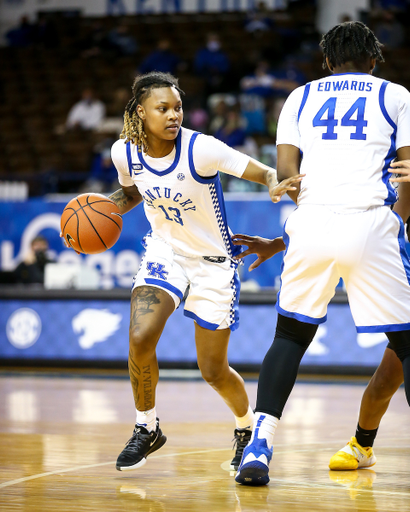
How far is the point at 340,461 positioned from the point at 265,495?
788 millimetres

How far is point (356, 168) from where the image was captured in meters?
3.28

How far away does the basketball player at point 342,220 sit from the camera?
3203 millimetres

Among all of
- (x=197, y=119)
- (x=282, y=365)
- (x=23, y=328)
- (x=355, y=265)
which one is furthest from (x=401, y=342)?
(x=197, y=119)

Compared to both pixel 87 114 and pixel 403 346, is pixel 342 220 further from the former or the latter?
pixel 87 114

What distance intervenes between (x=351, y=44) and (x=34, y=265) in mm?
7805

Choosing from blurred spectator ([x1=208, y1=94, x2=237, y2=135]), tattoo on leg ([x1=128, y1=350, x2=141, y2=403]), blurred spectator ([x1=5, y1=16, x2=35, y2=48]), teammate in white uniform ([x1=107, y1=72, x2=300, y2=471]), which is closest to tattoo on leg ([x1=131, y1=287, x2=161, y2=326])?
teammate in white uniform ([x1=107, y1=72, x2=300, y2=471])

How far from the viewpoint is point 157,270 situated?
3971 mm

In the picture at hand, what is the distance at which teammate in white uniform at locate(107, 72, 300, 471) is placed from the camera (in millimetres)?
3834

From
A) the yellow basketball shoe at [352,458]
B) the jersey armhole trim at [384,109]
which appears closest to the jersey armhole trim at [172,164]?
the jersey armhole trim at [384,109]

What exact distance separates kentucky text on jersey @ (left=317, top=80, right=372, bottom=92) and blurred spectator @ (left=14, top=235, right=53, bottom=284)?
7.66 m

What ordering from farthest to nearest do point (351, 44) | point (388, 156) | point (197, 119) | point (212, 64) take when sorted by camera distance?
point (212, 64) < point (197, 119) < point (351, 44) < point (388, 156)

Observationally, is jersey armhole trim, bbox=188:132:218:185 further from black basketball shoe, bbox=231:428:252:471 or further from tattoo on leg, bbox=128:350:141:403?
→ black basketball shoe, bbox=231:428:252:471

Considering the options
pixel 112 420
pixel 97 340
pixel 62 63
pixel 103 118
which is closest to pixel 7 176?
pixel 103 118

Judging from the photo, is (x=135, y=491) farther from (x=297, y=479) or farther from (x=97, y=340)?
(x=97, y=340)
